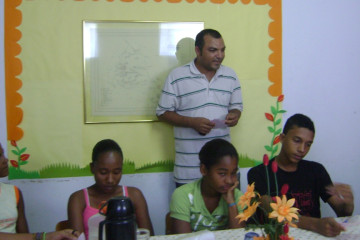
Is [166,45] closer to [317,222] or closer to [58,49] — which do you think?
[58,49]

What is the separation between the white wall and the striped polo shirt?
1.25 ft

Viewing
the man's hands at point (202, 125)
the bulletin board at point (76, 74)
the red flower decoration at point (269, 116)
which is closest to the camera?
the man's hands at point (202, 125)

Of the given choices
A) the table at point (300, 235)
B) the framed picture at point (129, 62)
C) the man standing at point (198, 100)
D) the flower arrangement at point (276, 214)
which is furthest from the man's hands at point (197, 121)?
the flower arrangement at point (276, 214)

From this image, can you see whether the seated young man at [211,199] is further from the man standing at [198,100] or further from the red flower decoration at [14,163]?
the red flower decoration at [14,163]

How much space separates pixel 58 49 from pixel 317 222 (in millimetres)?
2088

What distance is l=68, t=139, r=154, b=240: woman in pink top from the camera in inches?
69.6

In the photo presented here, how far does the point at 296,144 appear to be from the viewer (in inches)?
78.7

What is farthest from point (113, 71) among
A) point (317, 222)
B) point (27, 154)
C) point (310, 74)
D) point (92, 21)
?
point (317, 222)

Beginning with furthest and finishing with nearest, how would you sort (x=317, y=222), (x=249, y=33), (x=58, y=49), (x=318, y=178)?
(x=249, y=33) → (x=58, y=49) → (x=318, y=178) → (x=317, y=222)

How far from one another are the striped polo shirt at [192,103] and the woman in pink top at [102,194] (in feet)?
2.31

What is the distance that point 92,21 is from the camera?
2727mm

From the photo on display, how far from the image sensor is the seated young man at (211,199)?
169 cm

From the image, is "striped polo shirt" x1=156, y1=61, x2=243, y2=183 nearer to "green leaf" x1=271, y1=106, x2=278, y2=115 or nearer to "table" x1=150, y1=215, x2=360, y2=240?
"green leaf" x1=271, y1=106, x2=278, y2=115

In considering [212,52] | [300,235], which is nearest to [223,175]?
[300,235]
